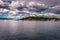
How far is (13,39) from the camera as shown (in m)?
32.8

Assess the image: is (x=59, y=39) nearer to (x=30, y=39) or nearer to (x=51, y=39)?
(x=51, y=39)

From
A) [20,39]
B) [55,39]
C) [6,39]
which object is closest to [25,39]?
[20,39]

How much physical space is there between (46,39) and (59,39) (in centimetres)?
272

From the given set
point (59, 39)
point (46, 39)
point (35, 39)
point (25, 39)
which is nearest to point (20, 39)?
point (25, 39)

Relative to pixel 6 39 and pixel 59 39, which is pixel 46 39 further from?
pixel 6 39

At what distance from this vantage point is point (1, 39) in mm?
32156

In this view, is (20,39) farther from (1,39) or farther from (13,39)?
(1,39)

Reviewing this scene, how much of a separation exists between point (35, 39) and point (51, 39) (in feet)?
11.5

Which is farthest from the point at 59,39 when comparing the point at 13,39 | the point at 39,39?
the point at 13,39

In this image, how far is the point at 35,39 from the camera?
107 ft

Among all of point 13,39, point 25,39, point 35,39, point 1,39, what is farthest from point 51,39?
point 1,39

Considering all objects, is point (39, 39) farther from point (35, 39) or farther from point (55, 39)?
point (55, 39)

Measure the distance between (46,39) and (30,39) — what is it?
3456 millimetres

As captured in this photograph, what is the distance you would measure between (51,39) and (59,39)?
5.49 feet
